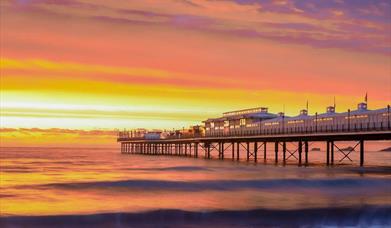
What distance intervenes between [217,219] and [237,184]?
18877 mm

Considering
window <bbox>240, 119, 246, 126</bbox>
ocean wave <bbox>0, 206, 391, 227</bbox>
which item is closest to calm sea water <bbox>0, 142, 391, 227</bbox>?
ocean wave <bbox>0, 206, 391, 227</bbox>

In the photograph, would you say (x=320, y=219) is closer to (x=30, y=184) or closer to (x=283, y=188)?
(x=283, y=188)

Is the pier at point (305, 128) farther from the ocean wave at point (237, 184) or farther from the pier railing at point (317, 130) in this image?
the ocean wave at point (237, 184)

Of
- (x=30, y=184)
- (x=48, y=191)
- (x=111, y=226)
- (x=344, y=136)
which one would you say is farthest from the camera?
(x=344, y=136)

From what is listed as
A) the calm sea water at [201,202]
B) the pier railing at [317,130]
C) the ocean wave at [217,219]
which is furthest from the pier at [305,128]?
the ocean wave at [217,219]

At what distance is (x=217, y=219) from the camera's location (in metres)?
25.4

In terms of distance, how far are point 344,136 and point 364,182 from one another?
14.1 m

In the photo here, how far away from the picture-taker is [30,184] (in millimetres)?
43625

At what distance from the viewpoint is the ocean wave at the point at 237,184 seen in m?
41.1

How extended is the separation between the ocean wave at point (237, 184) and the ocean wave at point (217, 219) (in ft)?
42.0

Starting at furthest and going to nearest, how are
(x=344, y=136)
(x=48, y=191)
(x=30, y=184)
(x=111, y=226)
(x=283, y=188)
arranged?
(x=344, y=136), (x=30, y=184), (x=283, y=188), (x=48, y=191), (x=111, y=226)

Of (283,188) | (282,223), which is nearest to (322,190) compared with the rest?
(283,188)

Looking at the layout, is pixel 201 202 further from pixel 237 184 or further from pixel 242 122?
pixel 242 122

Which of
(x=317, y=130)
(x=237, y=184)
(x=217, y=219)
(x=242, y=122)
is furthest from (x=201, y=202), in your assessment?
(x=242, y=122)
